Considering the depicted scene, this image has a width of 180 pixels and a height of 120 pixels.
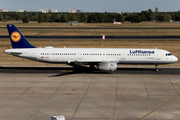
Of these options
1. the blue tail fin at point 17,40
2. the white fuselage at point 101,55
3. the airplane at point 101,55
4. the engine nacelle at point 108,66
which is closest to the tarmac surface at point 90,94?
the engine nacelle at point 108,66

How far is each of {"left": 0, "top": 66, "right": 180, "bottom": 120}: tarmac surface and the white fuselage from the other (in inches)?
85.3

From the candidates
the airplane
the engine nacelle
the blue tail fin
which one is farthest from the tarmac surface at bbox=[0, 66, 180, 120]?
the blue tail fin

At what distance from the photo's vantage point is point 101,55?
46.1 meters

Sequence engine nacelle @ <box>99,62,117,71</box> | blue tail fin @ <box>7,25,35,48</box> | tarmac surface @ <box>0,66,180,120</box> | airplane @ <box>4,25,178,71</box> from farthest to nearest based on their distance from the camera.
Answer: blue tail fin @ <box>7,25,35,48</box>, airplane @ <box>4,25,178,71</box>, engine nacelle @ <box>99,62,117,71</box>, tarmac surface @ <box>0,66,180,120</box>

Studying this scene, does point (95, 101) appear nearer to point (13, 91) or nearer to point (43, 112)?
point (43, 112)

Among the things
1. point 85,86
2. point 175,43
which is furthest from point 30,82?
point 175,43

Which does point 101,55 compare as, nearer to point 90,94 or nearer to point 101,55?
point 101,55

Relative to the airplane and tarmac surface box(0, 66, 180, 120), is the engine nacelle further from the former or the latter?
tarmac surface box(0, 66, 180, 120)

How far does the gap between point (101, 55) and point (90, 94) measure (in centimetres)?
1411

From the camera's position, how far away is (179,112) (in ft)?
87.1

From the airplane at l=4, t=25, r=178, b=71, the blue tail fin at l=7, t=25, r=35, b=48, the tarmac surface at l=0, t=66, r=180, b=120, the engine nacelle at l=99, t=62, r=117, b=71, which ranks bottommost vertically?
the tarmac surface at l=0, t=66, r=180, b=120

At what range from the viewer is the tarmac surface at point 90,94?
86.6 feet

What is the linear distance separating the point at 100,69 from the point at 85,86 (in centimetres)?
815

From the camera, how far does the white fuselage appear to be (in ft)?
151
